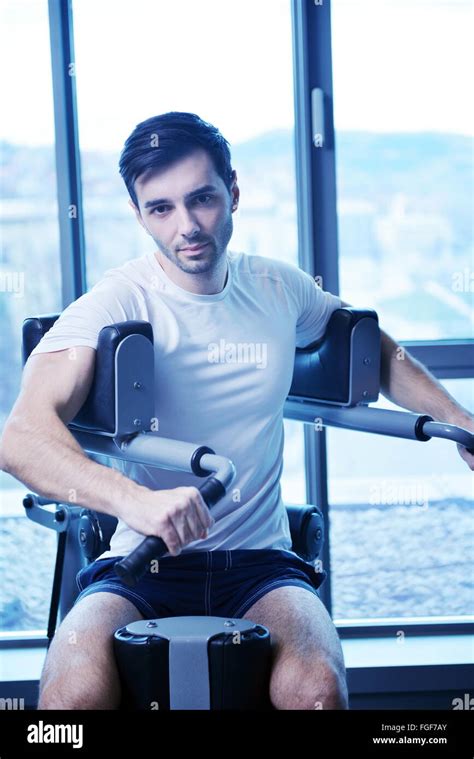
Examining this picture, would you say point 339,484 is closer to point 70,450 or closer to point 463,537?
point 463,537

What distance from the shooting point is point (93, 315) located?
168 cm

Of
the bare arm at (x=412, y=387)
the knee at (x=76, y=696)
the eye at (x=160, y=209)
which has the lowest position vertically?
the knee at (x=76, y=696)

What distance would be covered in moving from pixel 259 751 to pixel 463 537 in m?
1.49

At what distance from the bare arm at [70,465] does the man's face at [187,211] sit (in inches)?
12.4

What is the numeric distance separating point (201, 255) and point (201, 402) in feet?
1.00

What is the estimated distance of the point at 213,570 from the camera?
1741mm

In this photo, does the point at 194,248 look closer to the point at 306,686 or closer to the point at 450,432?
the point at 450,432

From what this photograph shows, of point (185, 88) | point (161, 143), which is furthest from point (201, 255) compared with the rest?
point (185, 88)

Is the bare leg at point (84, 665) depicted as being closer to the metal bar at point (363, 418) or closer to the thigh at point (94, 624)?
the thigh at point (94, 624)

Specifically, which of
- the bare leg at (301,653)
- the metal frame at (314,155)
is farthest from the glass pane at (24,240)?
the bare leg at (301,653)

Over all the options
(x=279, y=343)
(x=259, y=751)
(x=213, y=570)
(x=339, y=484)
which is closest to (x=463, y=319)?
(x=339, y=484)

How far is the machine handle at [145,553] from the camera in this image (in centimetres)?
126

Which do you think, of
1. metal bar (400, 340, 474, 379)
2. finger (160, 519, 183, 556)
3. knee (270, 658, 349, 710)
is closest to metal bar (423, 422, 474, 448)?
knee (270, 658, 349, 710)

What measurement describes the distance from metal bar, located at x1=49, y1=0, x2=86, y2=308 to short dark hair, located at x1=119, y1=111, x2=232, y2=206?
0.82 metres
